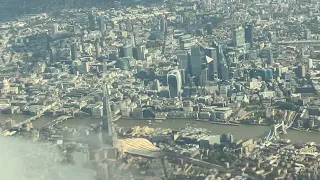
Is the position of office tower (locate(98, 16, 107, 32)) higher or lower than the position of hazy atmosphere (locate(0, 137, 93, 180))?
higher

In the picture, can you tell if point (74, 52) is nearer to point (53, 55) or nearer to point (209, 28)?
point (53, 55)

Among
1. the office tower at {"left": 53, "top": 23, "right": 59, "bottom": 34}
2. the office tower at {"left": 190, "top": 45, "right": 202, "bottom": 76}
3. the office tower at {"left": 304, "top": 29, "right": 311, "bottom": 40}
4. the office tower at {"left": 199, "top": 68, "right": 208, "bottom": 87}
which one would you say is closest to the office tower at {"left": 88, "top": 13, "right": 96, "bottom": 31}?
the office tower at {"left": 53, "top": 23, "right": 59, "bottom": 34}

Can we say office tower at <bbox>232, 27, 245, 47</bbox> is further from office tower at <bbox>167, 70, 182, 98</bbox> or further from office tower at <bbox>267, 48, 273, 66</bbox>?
office tower at <bbox>167, 70, 182, 98</bbox>

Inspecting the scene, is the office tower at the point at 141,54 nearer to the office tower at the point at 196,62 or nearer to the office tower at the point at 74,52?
the office tower at the point at 74,52

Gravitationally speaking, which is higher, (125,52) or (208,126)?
(125,52)

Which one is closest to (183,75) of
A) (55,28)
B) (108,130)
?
(108,130)

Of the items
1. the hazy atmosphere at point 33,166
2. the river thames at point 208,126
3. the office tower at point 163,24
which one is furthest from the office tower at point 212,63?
the hazy atmosphere at point 33,166
